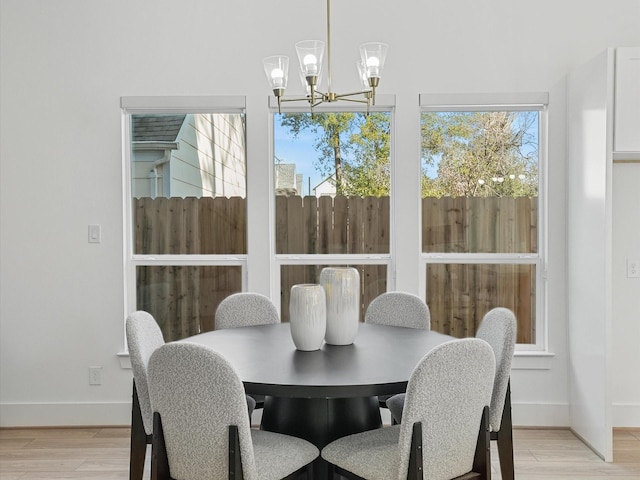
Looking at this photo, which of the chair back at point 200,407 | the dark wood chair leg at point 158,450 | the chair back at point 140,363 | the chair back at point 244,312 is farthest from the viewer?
the chair back at point 244,312

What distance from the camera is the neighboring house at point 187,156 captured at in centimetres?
399

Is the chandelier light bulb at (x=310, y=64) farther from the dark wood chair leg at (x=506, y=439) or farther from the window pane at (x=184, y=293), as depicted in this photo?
the window pane at (x=184, y=293)

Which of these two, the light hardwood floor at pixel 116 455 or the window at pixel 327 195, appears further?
the window at pixel 327 195

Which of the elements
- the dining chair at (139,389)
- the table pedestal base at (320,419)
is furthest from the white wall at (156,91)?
the table pedestal base at (320,419)

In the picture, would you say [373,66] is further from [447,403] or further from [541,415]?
[541,415]

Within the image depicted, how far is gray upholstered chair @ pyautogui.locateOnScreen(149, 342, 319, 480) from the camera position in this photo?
1.84 m

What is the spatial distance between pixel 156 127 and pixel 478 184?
2.11 metres

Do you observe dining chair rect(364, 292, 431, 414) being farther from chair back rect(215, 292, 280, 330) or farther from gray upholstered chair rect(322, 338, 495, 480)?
gray upholstered chair rect(322, 338, 495, 480)

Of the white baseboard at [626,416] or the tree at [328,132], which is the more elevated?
the tree at [328,132]

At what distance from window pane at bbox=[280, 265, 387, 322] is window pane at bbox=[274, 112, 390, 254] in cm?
11

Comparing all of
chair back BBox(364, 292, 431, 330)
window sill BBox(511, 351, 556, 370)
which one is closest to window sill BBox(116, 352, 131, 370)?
chair back BBox(364, 292, 431, 330)

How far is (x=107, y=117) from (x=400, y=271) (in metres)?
2.08

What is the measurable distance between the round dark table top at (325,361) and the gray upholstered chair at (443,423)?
0.16m

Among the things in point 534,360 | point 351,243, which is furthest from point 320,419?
point 534,360
